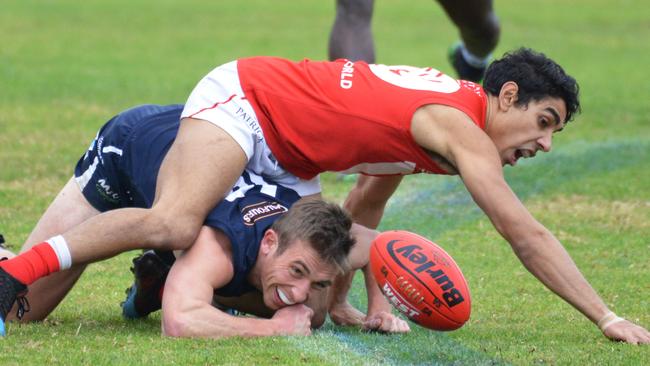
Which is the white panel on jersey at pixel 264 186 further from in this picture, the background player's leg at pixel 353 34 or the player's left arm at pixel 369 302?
the background player's leg at pixel 353 34

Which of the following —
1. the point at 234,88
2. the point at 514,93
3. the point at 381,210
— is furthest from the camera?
the point at 381,210

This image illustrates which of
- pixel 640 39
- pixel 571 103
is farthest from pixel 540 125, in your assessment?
pixel 640 39

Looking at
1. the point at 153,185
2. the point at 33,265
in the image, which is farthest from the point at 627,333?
the point at 33,265

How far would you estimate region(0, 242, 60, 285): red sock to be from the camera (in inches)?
231

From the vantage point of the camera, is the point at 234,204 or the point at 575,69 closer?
the point at 234,204

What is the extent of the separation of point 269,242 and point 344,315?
747 mm

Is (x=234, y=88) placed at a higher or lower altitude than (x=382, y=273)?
higher

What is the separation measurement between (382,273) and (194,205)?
3.01 ft

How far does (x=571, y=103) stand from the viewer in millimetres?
6184

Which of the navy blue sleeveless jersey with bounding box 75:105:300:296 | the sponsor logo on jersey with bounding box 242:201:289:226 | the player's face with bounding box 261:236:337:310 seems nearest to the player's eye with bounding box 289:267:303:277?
the player's face with bounding box 261:236:337:310

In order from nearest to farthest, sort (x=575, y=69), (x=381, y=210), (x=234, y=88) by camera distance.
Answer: (x=234, y=88), (x=381, y=210), (x=575, y=69)

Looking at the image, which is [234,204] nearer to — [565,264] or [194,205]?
[194,205]

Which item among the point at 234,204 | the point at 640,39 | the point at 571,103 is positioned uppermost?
the point at 571,103

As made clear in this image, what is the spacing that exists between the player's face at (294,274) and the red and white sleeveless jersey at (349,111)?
67 centimetres
